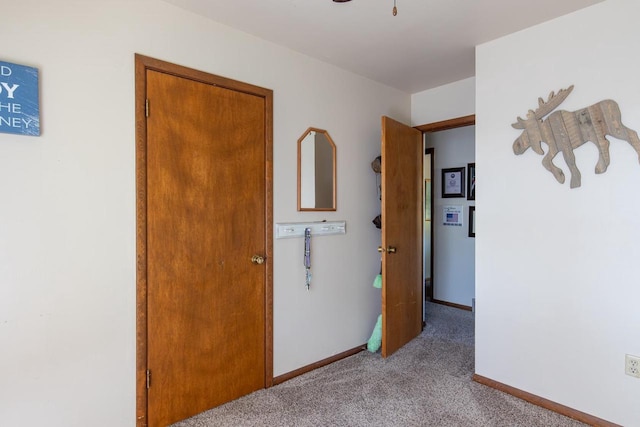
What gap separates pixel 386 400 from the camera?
228 centimetres

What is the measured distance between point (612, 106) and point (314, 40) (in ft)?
5.94

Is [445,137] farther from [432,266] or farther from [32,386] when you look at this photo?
[32,386]

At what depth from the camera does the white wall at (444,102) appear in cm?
309

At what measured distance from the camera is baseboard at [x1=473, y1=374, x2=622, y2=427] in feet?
6.64

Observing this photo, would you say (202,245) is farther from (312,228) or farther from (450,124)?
(450,124)

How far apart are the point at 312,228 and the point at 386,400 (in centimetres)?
127

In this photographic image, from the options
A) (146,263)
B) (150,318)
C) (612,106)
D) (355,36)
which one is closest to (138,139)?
(146,263)

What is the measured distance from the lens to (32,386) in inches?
62.9

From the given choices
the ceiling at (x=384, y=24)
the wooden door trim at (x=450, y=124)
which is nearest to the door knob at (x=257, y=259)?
the ceiling at (x=384, y=24)

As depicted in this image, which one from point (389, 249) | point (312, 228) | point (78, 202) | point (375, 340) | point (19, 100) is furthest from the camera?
point (375, 340)

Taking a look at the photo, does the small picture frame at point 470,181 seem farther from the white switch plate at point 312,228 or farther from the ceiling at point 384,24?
the white switch plate at point 312,228

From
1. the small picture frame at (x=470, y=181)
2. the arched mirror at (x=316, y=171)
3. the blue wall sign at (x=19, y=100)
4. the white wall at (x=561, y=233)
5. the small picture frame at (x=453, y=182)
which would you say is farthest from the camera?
the small picture frame at (x=453, y=182)

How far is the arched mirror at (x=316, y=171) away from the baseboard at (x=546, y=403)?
1.67 meters

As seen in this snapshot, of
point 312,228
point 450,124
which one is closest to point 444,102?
point 450,124
